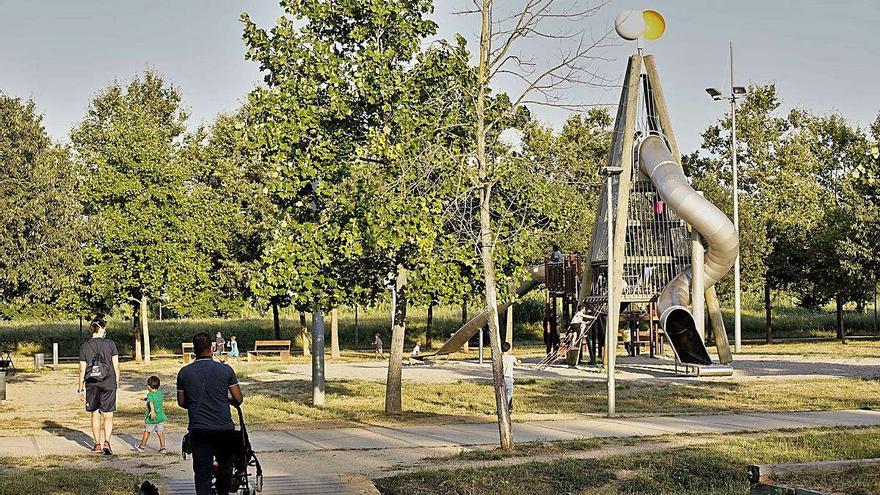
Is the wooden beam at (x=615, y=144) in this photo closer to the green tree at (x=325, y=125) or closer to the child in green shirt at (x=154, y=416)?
the green tree at (x=325, y=125)

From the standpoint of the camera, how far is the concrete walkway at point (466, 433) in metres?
16.8

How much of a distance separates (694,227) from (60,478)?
73.6ft

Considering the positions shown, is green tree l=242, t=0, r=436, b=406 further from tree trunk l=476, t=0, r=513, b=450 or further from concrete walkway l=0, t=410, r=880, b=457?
tree trunk l=476, t=0, r=513, b=450

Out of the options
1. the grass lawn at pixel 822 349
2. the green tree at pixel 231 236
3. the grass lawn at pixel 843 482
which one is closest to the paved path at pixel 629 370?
the grass lawn at pixel 822 349

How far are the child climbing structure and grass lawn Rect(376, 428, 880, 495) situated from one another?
13.7 metres

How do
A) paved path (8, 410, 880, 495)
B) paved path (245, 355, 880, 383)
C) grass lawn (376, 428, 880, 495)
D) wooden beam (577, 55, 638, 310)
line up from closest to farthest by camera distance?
1. grass lawn (376, 428, 880, 495)
2. paved path (8, 410, 880, 495)
3. paved path (245, 355, 880, 383)
4. wooden beam (577, 55, 638, 310)

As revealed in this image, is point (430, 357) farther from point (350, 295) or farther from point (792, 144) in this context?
point (792, 144)

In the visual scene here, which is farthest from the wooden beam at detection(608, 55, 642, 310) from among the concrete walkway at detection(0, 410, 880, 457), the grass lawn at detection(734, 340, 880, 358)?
the grass lawn at detection(734, 340, 880, 358)

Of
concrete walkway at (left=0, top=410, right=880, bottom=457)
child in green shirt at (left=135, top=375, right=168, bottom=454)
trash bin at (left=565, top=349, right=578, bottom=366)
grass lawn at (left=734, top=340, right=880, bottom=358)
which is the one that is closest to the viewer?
child in green shirt at (left=135, top=375, right=168, bottom=454)

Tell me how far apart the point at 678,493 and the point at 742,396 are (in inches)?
561

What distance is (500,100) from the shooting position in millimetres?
21594

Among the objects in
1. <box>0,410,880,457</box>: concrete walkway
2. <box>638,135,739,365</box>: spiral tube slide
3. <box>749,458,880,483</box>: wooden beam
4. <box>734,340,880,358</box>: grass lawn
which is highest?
<box>638,135,739,365</box>: spiral tube slide

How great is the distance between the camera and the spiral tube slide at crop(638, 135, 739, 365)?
31438 mm

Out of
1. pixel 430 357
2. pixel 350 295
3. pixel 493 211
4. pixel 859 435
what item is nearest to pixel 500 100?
pixel 493 211
